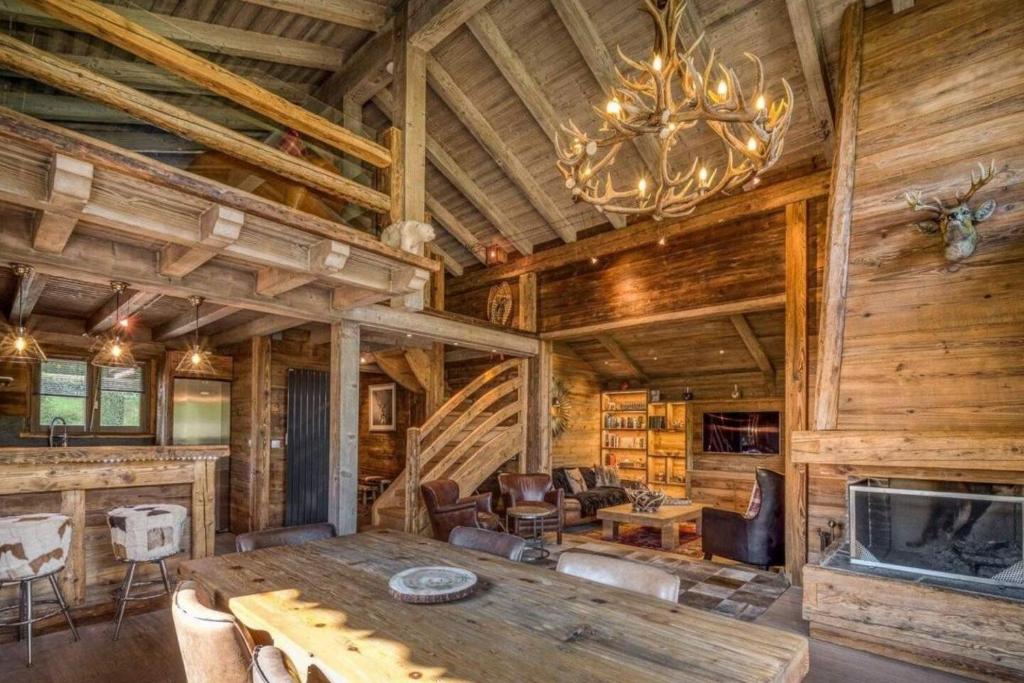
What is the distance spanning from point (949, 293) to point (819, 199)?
1840 mm

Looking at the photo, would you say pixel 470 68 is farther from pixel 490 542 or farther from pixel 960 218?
pixel 490 542

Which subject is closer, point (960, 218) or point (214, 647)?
point (214, 647)

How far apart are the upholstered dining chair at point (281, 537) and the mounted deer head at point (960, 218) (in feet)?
13.9

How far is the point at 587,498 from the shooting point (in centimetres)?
773

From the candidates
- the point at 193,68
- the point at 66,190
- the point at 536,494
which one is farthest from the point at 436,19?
the point at 536,494

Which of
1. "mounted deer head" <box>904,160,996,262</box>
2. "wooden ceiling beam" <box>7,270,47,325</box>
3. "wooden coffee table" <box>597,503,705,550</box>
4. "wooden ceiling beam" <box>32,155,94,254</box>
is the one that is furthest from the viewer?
"wooden coffee table" <box>597,503,705,550</box>

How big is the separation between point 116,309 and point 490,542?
4037 mm

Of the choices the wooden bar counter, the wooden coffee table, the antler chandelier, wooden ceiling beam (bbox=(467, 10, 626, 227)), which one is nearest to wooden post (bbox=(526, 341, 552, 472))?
the wooden coffee table

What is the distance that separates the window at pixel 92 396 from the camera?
19.2 ft

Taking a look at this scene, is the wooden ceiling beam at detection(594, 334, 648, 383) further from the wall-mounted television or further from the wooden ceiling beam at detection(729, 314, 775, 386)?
the wooden ceiling beam at detection(729, 314, 775, 386)

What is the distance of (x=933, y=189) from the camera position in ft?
12.7

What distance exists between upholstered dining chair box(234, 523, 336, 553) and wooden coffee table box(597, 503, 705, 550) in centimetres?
403

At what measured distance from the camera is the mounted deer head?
Answer: 3.53 meters

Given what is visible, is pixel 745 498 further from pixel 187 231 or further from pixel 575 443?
pixel 187 231
